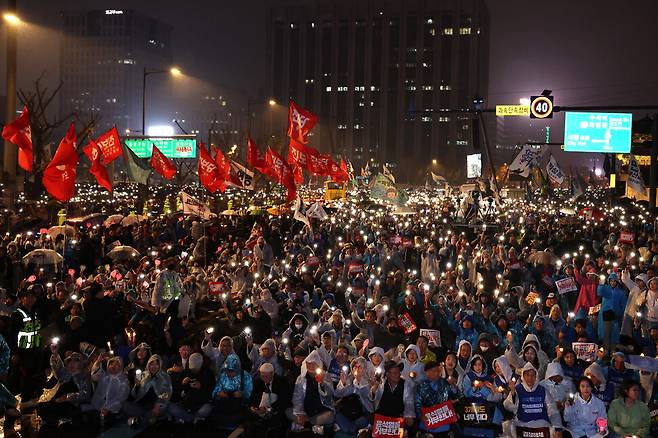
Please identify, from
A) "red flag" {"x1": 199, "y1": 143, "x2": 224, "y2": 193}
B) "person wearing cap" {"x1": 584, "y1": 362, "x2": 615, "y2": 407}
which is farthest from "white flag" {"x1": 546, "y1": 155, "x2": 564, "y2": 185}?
"person wearing cap" {"x1": 584, "y1": 362, "x2": 615, "y2": 407}

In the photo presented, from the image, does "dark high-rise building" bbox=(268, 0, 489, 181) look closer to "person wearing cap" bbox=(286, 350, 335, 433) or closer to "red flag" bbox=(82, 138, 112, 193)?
"red flag" bbox=(82, 138, 112, 193)

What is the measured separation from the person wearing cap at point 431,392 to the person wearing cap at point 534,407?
76 cm

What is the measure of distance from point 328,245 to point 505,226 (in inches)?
281

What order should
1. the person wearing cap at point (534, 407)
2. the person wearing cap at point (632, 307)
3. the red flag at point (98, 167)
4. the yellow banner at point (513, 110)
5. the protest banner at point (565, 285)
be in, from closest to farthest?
the person wearing cap at point (534, 407)
the person wearing cap at point (632, 307)
the protest banner at point (565, 285)
the yellow banner at point (513, 110)
the red flag at point (98, 167)

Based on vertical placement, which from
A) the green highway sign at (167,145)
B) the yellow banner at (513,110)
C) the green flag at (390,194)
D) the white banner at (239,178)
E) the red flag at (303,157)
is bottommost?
the green flag at (390,194)

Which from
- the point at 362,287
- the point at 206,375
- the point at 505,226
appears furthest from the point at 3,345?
the point at 505,226

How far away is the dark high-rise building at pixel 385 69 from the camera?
131625 millimetres

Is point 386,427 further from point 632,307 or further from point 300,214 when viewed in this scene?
point 300,214

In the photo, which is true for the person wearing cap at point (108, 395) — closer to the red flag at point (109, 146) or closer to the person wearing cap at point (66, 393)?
the person wearing cap at point (66, 393)

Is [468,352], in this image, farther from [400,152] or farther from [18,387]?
[400,152]

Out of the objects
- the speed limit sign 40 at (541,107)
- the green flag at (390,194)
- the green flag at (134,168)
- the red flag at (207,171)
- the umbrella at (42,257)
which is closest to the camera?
the umbrella at (42,257)

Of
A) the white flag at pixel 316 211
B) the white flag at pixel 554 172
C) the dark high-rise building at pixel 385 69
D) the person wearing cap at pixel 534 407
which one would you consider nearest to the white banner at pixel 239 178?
the white flag at pixel 316 211

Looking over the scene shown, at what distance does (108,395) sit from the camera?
9.08m

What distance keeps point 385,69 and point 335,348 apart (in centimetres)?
12767
